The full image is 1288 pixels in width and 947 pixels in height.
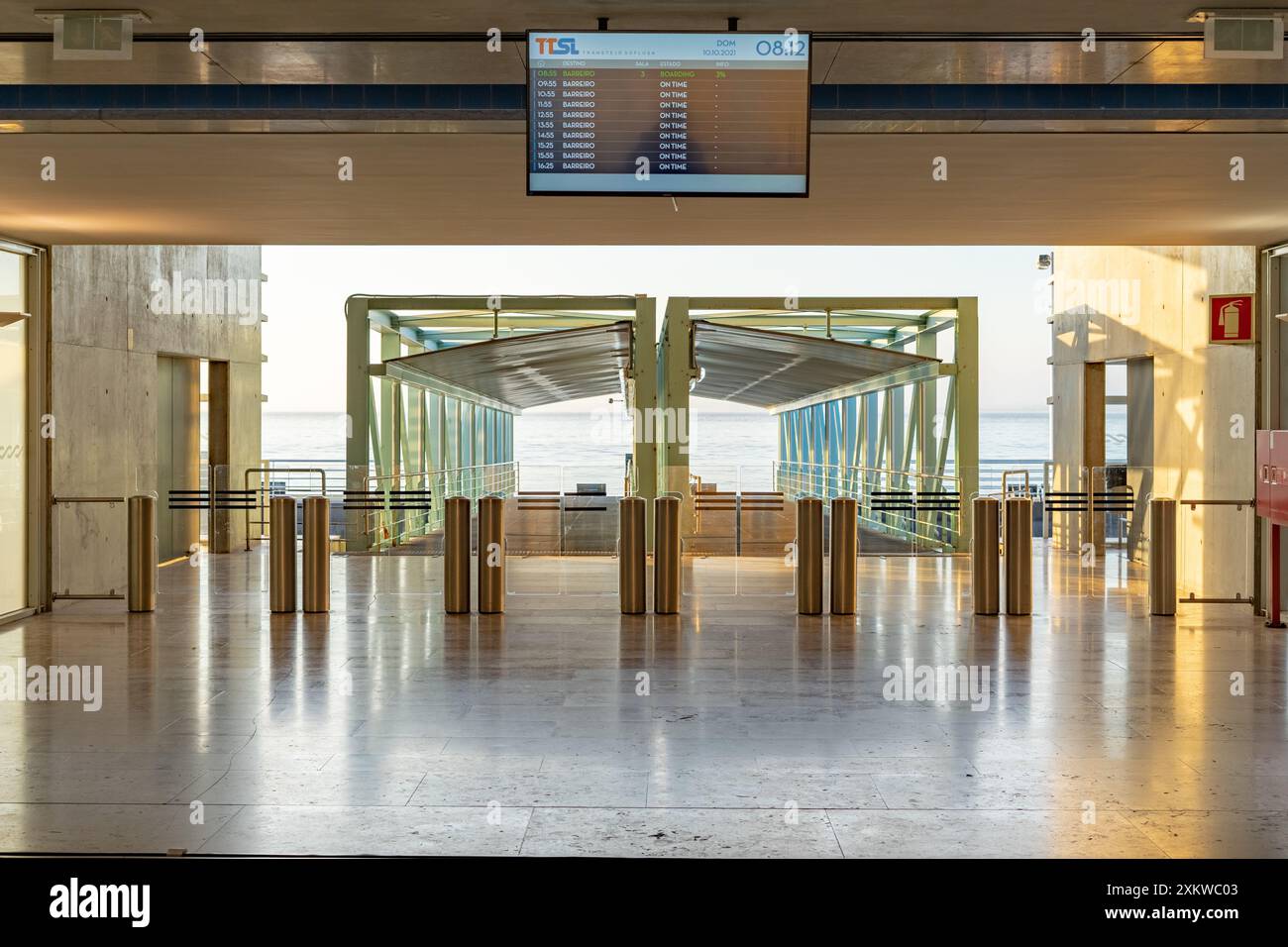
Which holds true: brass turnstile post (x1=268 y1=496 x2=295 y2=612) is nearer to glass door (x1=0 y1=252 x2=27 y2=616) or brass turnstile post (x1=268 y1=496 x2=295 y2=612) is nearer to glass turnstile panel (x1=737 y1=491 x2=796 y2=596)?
glass door (x1=0 y1=252 x2=27 y2=616)

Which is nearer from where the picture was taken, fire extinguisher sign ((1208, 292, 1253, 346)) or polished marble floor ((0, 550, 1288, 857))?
polished marble floor ((0, 550, 1288, 857))

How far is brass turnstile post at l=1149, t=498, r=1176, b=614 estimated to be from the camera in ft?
31.9

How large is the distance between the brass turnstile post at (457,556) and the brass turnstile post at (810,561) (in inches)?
108

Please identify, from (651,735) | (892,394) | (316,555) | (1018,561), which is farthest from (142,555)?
(892,394)

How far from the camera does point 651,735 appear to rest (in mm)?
5867

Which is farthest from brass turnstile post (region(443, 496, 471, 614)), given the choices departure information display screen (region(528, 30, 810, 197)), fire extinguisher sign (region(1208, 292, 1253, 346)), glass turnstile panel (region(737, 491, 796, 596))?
fire extinguisher sign (region(1208, 292, 1253, 346))

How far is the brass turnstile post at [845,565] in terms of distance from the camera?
975cm

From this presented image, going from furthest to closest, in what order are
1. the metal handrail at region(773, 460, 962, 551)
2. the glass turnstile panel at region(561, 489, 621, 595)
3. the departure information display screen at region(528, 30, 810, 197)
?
1. the glass turnstile panel at region(561, 489, 621, 595)
2. the metal handrail at region(773, 460, 962, 551)
3. the departure information display screen at region(528, 30, 810, 197)

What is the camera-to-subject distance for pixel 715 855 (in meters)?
4.16

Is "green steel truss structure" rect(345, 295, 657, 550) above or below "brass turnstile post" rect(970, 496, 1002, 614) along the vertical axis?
above

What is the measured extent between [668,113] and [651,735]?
2.94m

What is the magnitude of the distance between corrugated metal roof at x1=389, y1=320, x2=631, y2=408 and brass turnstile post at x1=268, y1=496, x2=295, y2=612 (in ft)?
15.8
